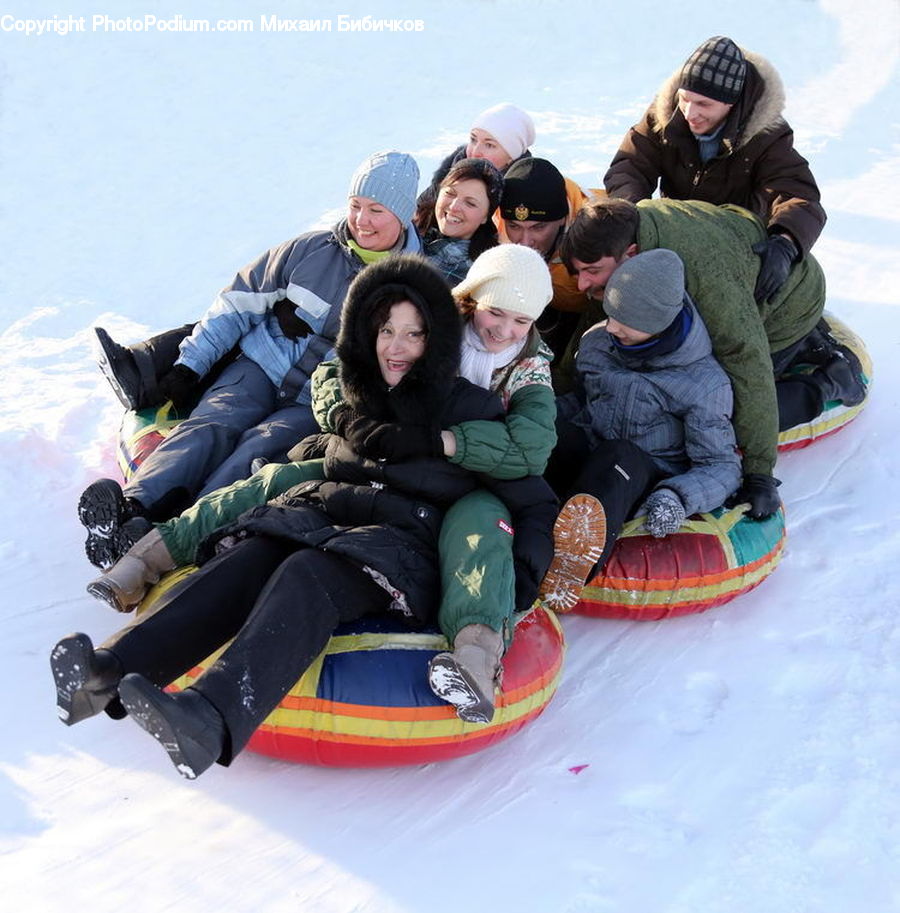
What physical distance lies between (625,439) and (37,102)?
679 centimetres

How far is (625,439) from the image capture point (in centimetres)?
379

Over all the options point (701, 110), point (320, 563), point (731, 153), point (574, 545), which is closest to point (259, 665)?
point (320, 563)

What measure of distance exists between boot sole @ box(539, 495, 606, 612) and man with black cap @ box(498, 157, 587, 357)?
1.15 metres

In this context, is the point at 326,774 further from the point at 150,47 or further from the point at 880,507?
the point at 150,47

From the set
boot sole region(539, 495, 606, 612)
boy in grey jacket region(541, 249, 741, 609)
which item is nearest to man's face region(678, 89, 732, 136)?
boy in grey jacket region(541, 249, 741, 609)

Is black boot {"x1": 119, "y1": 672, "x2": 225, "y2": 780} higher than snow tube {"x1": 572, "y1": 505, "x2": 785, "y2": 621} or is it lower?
higher

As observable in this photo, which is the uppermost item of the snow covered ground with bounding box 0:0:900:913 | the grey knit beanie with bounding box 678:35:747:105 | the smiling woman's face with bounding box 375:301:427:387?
the grey knit beanie with bounding box 678:35:747:105

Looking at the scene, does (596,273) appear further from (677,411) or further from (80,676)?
(80,676)

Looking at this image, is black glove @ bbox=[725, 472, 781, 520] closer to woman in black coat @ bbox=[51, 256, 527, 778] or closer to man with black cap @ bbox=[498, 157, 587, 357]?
man with black cap @ bbox=[498, 157, 587, 357]

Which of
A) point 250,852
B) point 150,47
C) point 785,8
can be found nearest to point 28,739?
point 250,852

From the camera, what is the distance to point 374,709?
110 inches

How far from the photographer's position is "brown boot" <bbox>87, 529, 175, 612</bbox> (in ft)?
9.83

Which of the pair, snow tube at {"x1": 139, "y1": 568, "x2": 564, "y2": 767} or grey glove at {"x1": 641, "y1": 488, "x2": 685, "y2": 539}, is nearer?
snow tube at {"x1": 139, "y1": 568, "x2": 564, "y2": 767}

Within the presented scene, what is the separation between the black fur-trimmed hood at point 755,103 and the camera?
14.1 feet
